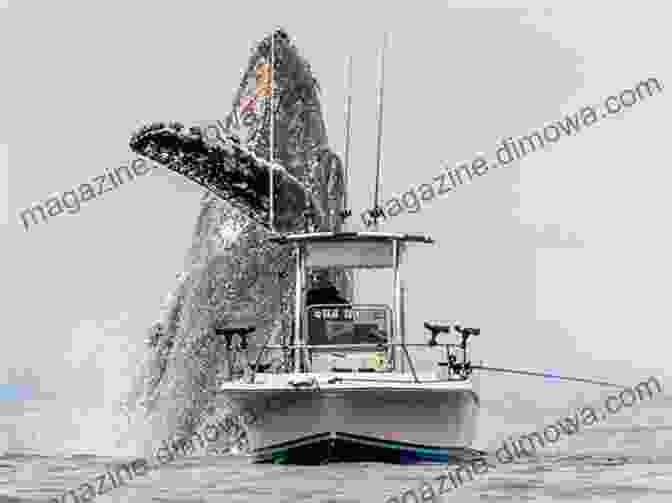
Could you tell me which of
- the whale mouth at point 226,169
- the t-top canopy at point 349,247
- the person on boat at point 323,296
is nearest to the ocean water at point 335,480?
the person on boat at point 323,296

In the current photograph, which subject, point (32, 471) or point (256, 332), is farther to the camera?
point (256, 332)

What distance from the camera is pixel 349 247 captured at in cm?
2219

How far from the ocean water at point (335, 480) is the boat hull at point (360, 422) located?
0.75 ft

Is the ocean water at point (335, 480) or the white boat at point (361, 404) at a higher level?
the white boat at point (361, 404)

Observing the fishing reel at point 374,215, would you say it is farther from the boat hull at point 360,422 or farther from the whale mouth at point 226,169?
the boat hull at point 360,422

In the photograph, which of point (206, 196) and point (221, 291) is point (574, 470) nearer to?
point (221, 291)

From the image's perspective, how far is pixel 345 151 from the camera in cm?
2495

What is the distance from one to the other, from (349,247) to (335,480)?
4.89 metres

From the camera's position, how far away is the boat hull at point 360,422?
19.8 metres

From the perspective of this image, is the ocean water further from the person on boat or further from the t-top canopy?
the t-top canopy

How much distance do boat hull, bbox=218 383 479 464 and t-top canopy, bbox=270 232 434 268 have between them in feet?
8.99

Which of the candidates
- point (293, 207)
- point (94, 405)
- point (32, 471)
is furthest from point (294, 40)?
point (32, 471)

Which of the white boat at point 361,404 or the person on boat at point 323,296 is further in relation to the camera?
the person on boat at point 323,296

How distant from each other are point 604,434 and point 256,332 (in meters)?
12.2
